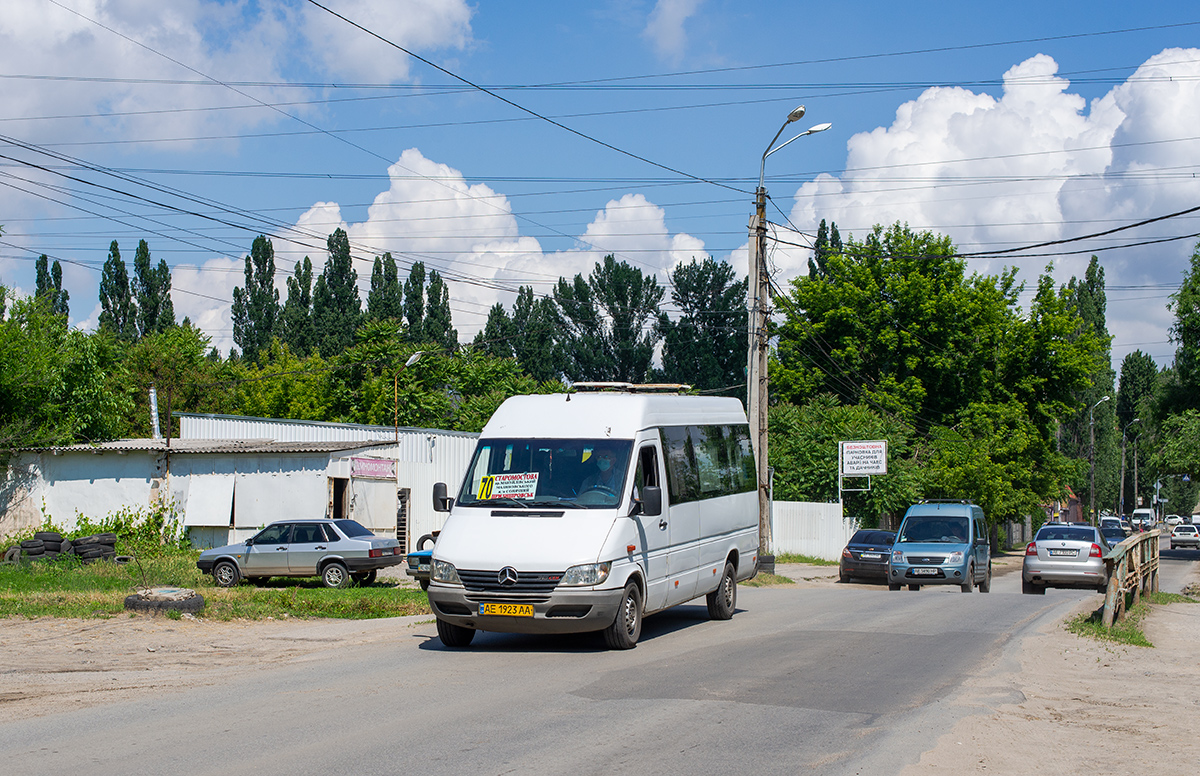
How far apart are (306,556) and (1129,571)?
51.3 ft

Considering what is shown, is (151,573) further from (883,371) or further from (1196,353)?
(1196,353)

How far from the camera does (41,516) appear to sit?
28.8 meters

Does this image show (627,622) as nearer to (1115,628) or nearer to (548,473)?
(548,473)

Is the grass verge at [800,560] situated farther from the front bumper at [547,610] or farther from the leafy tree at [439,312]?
the leafy tree at [439,312]

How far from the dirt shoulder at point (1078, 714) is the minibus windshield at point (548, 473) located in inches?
164

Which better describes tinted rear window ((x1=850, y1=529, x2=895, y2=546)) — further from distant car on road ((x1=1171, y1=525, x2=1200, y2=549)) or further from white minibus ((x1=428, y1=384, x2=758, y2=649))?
distant car on road ((x1=1171, y1=525, x2=1200, y2=549))

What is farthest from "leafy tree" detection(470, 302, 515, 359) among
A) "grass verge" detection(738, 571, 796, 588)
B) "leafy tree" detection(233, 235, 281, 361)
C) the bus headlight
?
the bus headlight

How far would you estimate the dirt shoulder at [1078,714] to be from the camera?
6805 mm

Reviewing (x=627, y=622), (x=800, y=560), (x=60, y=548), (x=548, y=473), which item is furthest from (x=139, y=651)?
(x=800, y=560)

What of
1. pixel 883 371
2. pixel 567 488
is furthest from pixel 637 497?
pixel 883 371

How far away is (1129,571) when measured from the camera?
16.6 m

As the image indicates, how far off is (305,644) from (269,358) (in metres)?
61.0

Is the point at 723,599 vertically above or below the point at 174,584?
above

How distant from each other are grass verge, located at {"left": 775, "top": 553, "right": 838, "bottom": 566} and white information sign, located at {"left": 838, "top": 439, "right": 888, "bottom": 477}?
3357mm
